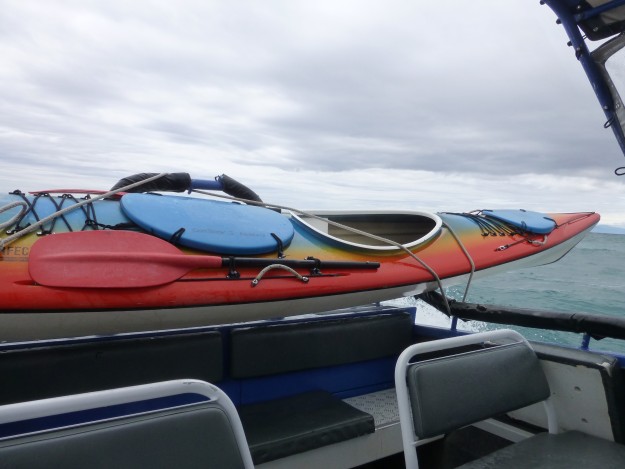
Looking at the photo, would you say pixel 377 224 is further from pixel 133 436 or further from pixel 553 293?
pixel 553 293

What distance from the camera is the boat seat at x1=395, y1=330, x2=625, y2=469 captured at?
1.17 metres

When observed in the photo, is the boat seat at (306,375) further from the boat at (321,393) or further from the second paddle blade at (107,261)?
the second paddle blade at (107,261)

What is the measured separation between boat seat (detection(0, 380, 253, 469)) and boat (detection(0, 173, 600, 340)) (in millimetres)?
987

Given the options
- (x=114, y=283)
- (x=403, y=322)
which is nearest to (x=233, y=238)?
(x=114, y=283)

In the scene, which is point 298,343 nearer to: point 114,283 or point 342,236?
point 114,283

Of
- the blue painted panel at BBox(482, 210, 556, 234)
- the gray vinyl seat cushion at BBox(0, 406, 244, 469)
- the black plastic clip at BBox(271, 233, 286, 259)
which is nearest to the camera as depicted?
the gray vinyl seat cushion at BBox(0, 406, 244, 469)

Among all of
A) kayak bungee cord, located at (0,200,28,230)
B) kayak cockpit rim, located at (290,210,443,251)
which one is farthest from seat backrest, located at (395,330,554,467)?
kayak bungee cord, located at (0,200,28,230)

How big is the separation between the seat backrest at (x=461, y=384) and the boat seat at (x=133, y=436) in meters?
0.52

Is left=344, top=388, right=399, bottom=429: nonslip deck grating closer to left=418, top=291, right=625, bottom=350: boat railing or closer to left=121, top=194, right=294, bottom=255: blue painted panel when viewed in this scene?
left=418, top=291, right=625, bottom=350: boat railing

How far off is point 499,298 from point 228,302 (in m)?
8.09

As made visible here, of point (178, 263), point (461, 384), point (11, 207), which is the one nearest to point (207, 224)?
point (178, 263)

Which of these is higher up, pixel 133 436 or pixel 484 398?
pixel 133 436

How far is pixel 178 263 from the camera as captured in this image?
6.17 ft

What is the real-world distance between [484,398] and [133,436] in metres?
1.03
